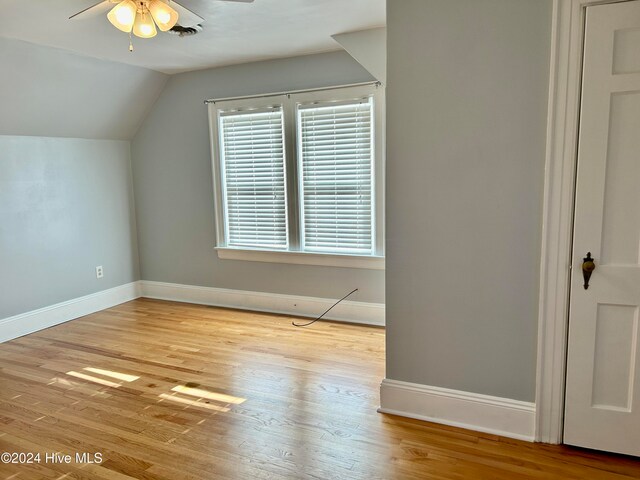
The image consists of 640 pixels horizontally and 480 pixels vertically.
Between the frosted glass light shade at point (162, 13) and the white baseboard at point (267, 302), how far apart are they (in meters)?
2.67

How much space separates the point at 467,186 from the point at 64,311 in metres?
3.99

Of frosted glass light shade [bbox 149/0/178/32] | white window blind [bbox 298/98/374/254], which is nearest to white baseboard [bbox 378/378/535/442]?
white window blind [bbox 298/98/374/254]

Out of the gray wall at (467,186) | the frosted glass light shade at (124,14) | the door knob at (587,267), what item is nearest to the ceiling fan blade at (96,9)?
the frosted glass light shade at (124,14)

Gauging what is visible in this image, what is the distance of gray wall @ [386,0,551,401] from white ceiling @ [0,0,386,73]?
88 cm

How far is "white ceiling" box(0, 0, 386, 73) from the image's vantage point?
276 centimetres

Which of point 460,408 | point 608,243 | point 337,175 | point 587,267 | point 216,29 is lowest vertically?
point 460,408

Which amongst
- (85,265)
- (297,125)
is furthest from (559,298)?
(85,265)

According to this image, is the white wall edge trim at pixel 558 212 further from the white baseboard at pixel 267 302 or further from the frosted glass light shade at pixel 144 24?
the frosted glass light shade at pixel 144 24

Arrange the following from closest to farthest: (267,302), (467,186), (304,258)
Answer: (467,186) < (304,258) < (267,302)

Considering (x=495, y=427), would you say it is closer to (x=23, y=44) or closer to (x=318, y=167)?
(x=318, y=167)

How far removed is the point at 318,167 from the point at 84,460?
2810 mm

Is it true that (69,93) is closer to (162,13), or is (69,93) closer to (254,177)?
(254,177)

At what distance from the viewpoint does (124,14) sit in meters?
2.28

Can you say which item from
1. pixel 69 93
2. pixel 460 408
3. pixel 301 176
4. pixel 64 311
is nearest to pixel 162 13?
pixel 301 176
